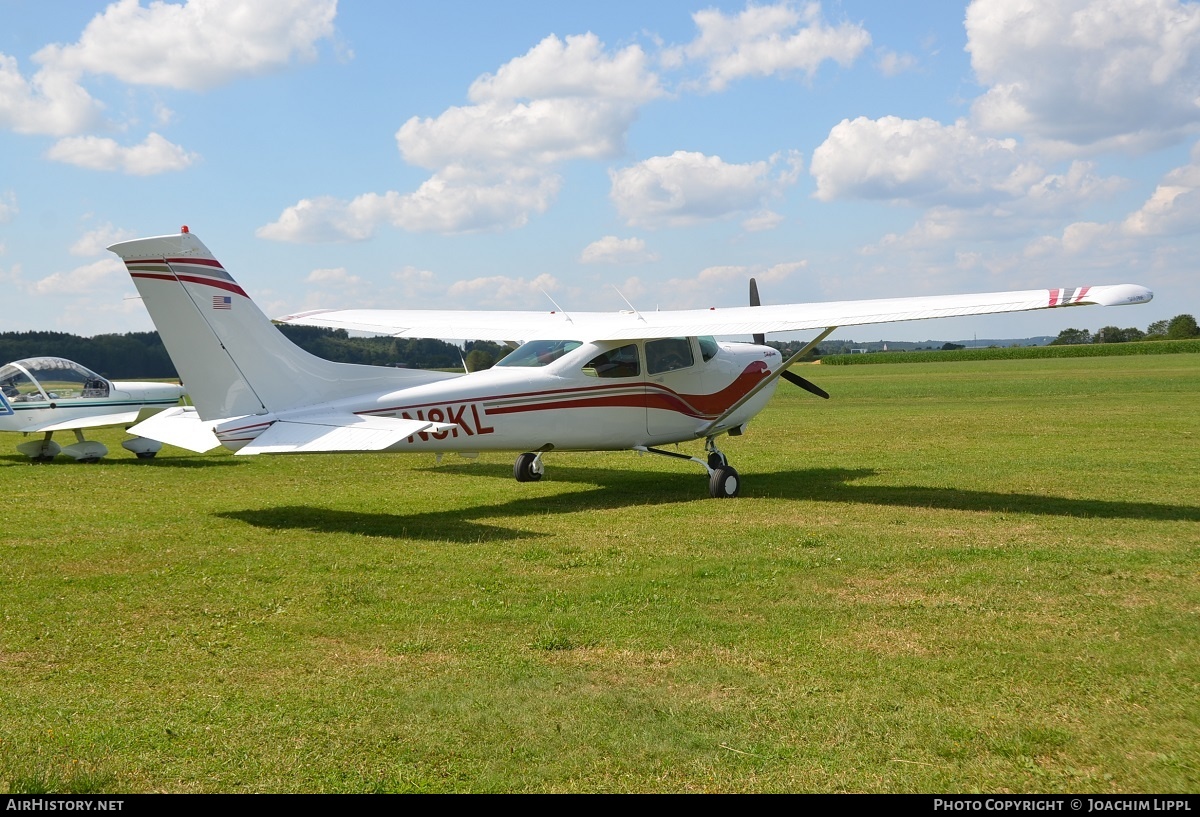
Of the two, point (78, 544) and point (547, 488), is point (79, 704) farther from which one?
point (547, 488)

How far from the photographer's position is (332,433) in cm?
880

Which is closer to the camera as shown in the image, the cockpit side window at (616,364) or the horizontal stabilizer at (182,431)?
the horizontal stabilizer at (182,431)

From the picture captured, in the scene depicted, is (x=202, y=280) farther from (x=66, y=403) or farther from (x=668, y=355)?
(x=66, y=403)

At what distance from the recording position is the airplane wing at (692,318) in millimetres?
9359

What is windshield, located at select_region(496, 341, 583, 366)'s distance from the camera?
35.6 feet

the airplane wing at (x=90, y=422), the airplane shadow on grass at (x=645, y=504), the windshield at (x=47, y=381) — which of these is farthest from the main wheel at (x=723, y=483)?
the windshield at (x=47, y=381)

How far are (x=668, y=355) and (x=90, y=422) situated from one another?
8815 mm

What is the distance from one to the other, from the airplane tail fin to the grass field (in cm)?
118

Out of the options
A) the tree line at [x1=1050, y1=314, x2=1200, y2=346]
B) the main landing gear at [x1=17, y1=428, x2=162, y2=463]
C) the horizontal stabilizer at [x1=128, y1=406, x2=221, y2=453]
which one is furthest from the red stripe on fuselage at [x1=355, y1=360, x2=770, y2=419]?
the tree line at [x1=1050, y1=314, x2=1200, y2=346]

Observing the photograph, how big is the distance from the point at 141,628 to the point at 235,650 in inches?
32.1

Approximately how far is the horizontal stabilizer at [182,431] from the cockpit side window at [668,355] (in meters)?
4.70

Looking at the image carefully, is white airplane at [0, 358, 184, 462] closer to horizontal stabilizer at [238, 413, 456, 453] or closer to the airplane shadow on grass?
the airplane shadow on grass

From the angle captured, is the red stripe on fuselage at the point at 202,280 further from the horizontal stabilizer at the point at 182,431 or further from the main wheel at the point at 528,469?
the main wheel at the point at 528,469

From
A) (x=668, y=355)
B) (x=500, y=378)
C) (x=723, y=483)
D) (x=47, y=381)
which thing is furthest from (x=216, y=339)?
(x=47, y=381)
